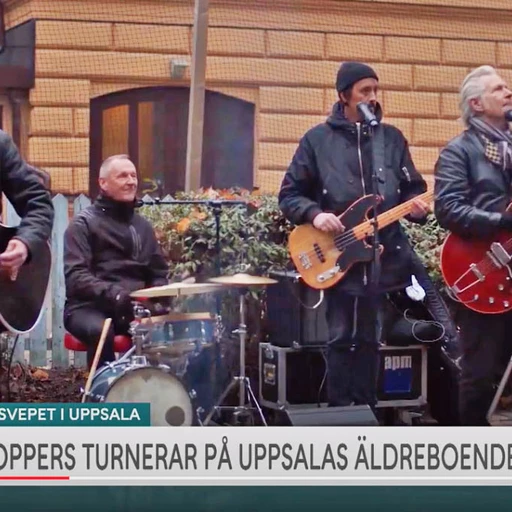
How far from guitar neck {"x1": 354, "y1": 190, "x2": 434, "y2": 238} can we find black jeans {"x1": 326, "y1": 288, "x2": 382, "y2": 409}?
0.21 metres

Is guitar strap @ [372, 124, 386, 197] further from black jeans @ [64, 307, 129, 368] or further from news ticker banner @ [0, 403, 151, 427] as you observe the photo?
news ticker banner @ [0, 403, 151, 427]

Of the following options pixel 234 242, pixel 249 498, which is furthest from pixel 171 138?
pixel 249 498

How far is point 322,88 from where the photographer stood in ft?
9.53

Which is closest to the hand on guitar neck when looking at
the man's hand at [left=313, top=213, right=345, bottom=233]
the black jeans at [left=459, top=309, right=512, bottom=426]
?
the man's hand at [left=313, top=213, right=345, bottom=233]

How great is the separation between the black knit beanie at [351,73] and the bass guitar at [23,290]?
1.07 m

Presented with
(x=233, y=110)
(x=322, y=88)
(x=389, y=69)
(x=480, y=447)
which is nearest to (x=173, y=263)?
(x=233, y=110)

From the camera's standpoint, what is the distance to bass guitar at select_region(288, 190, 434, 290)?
296 centimetres

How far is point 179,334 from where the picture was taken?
9.79 feet

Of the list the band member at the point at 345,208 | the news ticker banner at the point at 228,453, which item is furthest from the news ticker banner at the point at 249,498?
the band member at the point at 345,208

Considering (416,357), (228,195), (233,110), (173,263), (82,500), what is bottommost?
(82,500)

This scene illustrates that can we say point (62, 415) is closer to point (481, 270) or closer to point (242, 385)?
point (242, 385)

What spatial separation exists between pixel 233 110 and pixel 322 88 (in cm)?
32

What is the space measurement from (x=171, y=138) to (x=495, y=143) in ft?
3.45

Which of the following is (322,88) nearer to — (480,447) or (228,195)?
(228,195)
